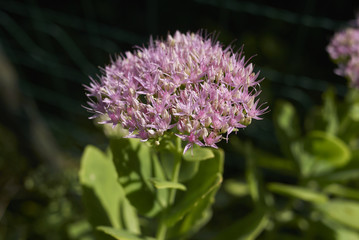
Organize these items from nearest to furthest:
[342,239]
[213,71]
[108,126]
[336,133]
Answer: [213,71] < [108,126] < [342,239] < [336,133]

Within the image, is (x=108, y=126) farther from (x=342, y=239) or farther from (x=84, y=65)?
(x=84, y=65)

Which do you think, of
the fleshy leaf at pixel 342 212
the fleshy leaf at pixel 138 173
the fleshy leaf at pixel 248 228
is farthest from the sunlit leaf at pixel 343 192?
the fleshy leaf at pixel 138 173

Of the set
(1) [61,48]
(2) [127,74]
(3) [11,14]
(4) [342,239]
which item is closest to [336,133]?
(4) [342,239]

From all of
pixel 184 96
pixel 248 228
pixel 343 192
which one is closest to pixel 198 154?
pixel 184 96

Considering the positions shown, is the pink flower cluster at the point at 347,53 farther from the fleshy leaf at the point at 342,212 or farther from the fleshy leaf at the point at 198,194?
the fleshy leaf at the point at 198,194

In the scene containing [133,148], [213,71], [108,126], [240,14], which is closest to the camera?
[213,71]

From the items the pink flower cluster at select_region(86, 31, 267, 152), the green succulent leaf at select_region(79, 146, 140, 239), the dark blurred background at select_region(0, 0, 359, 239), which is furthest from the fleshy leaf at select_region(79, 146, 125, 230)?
the dark blurred background at select_region(0, 0, 359, 239)
